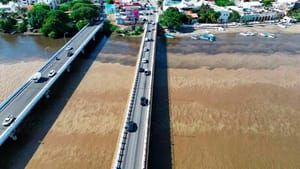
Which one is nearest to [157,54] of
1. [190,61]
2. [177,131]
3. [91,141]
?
[190,61]

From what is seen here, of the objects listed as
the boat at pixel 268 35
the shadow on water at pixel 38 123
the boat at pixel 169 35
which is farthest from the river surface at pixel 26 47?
the boat at pixel 268 35

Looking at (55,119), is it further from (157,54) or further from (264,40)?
(264,40)

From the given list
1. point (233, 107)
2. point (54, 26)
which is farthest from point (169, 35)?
point (233, 107)

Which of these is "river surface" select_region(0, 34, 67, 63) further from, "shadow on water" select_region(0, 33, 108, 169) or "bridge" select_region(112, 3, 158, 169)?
"bridge" select_region(112, 3, 158, 169)

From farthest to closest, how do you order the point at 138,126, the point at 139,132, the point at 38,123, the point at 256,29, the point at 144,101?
the point at 256,29 < the point at 38,123 < the point at 144,101 < the point at 138,126 < the point at 139,132

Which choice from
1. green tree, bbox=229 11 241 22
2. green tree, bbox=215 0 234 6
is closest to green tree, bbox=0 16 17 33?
green tree, bbox=229 11 241 22

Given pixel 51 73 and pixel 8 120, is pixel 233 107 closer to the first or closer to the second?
pixel 51 73

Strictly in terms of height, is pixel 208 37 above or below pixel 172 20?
below
